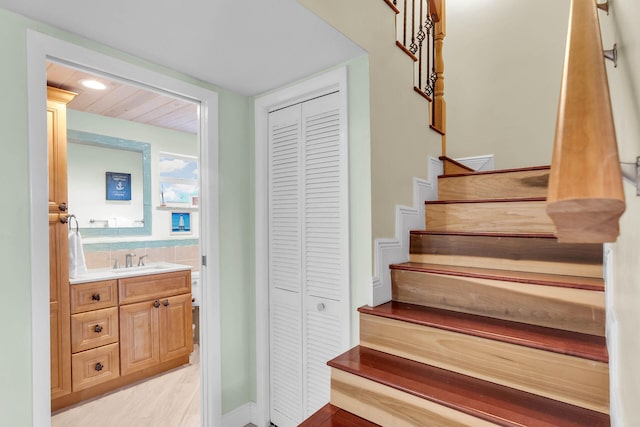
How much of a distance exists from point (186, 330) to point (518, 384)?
110 inches

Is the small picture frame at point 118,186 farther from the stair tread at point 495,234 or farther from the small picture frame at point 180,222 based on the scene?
the stair tread at point 495,234

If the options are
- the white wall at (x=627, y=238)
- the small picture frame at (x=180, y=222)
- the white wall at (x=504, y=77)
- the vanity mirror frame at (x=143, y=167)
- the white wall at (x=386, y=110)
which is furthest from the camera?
the small picture frame at (x=180, y=222)

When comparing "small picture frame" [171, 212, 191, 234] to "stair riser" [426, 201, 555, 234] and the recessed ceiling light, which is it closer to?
the recessed ceiling light

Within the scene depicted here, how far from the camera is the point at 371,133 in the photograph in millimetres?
1736

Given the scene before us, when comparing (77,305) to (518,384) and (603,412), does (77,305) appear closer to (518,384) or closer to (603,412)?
(518,384)

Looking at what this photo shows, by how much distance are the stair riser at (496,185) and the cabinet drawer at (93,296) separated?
2680mm

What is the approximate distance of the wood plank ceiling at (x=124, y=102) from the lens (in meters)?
2.38

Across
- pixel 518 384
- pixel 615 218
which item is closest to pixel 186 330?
pixel 518 384

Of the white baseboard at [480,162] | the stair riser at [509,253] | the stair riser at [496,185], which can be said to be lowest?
the stair riser at [509,253]

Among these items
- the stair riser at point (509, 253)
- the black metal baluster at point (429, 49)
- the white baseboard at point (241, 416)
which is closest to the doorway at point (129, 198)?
the white baseboard at point (241, 416)

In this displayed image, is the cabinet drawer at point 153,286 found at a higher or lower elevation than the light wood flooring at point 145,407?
higher

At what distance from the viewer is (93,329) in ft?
8.56

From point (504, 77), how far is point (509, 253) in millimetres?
1926

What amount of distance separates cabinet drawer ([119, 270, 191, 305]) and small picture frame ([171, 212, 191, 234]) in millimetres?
813
